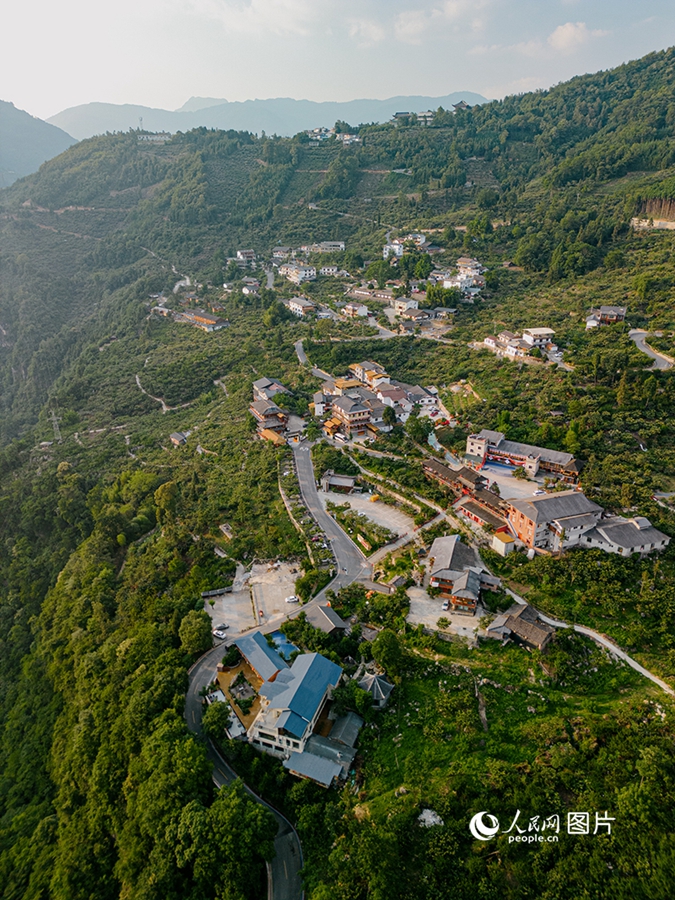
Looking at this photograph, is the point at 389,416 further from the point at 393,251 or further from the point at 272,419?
the point at 393,251

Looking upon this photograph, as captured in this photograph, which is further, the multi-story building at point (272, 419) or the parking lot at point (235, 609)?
the multi-story building at point (272, 419)

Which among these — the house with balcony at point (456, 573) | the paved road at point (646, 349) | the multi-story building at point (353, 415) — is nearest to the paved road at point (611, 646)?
the house with balcony at point (456, 573)

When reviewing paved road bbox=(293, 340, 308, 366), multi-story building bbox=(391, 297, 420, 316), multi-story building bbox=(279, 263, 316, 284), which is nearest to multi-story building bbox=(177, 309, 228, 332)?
multi-story building bbox=(279, 263, 316, 284)

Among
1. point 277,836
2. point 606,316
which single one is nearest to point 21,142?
point 606,316

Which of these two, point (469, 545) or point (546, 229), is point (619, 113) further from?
point (469, 545)

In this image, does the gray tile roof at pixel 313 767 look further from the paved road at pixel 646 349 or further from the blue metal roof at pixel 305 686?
the paved road at pixel 646 349
